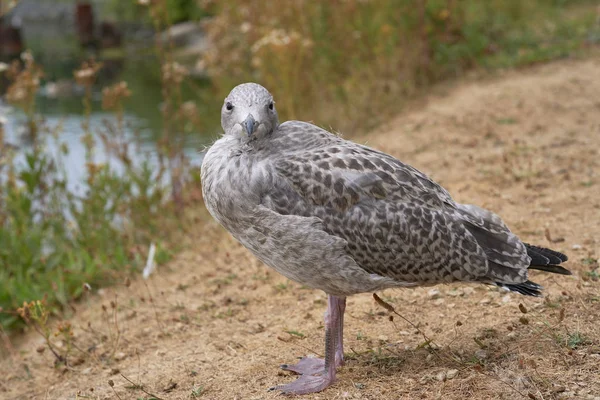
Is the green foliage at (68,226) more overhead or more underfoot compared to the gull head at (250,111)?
more underfoot

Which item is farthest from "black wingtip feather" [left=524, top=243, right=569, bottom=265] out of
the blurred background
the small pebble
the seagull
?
the blurred background

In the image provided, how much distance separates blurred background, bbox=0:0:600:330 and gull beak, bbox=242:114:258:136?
2.24 m

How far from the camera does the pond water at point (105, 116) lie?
9396mm

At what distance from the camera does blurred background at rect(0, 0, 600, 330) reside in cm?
675

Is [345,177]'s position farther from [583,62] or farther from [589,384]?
[583,62]

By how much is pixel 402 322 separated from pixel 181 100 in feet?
16.6

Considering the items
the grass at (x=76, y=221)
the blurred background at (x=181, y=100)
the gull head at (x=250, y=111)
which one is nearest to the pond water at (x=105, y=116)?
the blurred background at (x=181, y=100)

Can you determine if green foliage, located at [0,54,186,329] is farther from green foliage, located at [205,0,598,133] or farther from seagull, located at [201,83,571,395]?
seagull, located at [201,83,571,395]

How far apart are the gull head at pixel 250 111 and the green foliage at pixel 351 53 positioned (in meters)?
4.66

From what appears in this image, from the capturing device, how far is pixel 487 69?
10469mm

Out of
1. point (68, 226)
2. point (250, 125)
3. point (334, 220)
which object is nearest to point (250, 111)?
point (250, 125)

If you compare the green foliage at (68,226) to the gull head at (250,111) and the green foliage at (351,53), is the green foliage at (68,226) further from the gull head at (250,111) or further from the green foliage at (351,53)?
the gull head at (250,111)

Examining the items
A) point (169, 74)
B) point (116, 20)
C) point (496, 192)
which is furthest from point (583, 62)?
point (116, 20)

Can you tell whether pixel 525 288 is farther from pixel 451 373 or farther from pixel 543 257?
pixel 451 373
